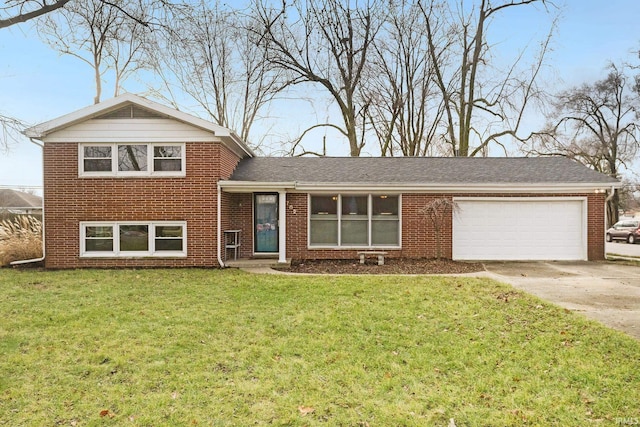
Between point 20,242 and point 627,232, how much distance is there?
30.1m

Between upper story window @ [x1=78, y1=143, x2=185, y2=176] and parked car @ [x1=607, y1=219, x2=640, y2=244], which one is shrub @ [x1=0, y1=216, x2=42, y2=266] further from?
parked car @ [x1=607, y1=219, x2=640, y2=244]

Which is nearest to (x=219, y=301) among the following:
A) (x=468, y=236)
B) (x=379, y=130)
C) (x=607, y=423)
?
(x=607, y=423)

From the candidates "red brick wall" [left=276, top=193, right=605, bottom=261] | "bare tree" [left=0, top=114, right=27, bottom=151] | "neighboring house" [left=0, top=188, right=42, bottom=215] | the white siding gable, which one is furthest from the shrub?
"neighboring house" [left=0, top=188, right=42, bottom=215]

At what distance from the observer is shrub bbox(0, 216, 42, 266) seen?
11172 mm

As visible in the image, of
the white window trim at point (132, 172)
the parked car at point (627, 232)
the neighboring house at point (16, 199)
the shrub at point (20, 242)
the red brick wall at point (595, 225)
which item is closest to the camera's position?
the white window trim at point (132, 172)

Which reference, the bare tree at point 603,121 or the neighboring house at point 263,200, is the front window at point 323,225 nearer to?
the neighboring house at point 263,200

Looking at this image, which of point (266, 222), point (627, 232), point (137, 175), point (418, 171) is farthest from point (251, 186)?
point (627, 232)

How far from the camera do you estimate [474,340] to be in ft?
16.2

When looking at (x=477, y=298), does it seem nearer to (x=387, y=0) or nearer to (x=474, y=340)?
(x=474, y=340)

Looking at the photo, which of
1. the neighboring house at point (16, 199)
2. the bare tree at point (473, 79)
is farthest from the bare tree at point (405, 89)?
the neighboring house at point (16, 199)

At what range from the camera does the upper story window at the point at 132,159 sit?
10672 mm

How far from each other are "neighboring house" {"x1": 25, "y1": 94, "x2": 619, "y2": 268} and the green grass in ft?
12.0

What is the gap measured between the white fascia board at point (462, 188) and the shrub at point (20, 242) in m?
8.33

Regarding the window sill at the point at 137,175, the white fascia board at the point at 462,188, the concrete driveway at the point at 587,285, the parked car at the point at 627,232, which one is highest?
the window sill at the point at 137,175
